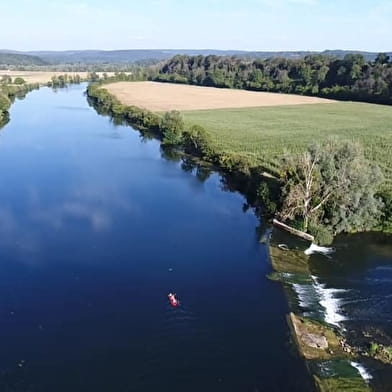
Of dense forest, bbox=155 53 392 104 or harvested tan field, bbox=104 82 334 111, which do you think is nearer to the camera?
harvested tan field, bbox=104 82 334 111

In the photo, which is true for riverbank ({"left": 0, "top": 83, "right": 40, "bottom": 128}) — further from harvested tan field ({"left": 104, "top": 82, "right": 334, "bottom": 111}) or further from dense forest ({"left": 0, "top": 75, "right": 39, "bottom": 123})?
harvested tan field ({"left": 104, "top": 82, "right": 334, "bottom": 111})

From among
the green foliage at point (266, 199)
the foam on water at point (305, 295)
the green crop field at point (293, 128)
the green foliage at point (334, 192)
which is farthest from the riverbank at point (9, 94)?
the foam on water at point (305, 295)

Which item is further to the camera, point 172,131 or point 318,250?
point 172,131

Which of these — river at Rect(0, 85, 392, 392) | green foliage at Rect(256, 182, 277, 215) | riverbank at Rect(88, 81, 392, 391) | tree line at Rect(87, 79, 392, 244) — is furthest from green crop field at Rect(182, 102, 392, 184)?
river at Rect(0, 85, 392, 392)

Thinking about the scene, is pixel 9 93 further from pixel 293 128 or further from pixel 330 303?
pixel 330 303

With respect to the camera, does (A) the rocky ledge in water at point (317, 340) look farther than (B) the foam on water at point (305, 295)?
No

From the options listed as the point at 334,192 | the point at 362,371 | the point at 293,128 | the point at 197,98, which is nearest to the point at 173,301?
the point at 362,371

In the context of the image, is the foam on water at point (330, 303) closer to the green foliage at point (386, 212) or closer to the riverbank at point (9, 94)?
the green foliage at point (386, 212)
